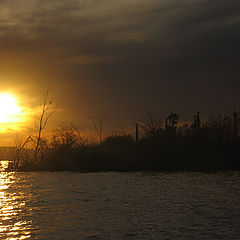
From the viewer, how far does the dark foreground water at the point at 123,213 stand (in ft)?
30.2

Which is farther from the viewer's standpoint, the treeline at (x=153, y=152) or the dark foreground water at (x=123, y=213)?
the treeline at (x=153, y=152)

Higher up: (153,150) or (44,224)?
(153,150)

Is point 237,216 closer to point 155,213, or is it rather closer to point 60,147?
point 155,213

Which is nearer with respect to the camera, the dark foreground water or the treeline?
the dark foreground water

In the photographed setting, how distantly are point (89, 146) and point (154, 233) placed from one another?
27667mm

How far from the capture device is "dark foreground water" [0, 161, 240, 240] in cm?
921

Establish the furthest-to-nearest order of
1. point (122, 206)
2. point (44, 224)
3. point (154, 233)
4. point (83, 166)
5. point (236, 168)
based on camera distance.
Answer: point (83, 166) < point (236, 168) < point (122, 206) < point (44, 224) < point (154, 233)

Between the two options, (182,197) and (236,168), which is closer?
(182,197)

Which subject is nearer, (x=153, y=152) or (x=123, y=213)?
(x=123, y=213)

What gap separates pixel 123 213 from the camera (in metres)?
12.0

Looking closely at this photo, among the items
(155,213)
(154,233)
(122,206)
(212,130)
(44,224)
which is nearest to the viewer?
(154,233)

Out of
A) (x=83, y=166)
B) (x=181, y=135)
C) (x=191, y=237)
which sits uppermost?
(x=181, y=135)

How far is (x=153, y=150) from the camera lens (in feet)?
110

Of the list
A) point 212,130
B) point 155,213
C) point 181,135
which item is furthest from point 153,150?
point 155,213
